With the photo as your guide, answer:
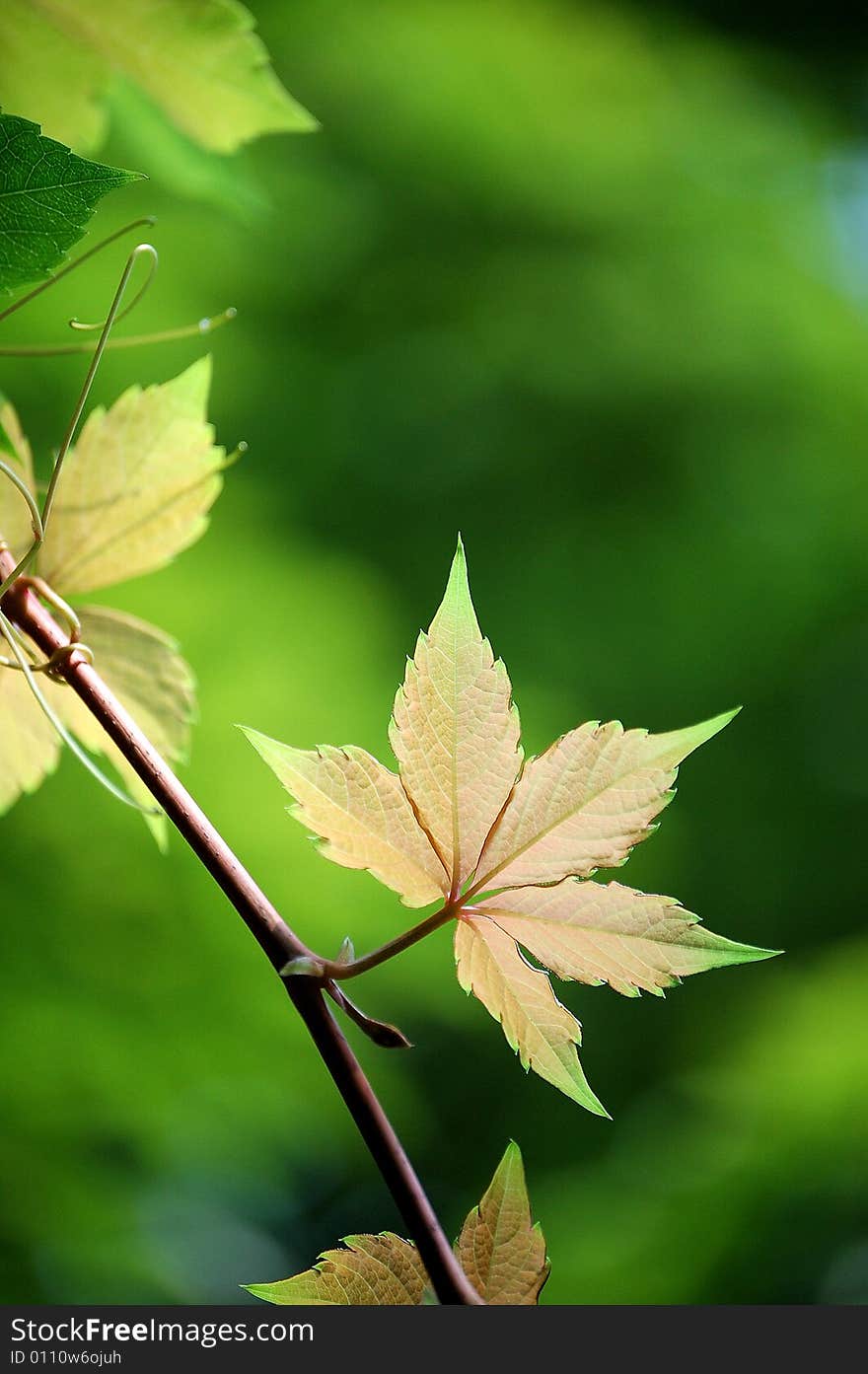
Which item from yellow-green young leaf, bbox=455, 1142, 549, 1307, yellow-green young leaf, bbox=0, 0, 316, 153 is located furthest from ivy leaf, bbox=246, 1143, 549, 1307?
yellow-green young leaf, bbox=0, 0, 316, 153

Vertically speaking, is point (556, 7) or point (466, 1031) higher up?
point (556, 7)

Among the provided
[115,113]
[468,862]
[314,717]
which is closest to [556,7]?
[314,717]

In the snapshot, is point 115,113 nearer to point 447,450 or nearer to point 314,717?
point 314,717

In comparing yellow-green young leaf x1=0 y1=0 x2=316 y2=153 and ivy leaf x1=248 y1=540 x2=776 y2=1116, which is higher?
yellow-green young leaf x1=0 y1=0 x2=316 y2=153

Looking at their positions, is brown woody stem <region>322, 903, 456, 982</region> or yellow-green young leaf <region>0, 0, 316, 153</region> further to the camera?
yellow-green young leaf <region>0, 0, 316, 153</region>

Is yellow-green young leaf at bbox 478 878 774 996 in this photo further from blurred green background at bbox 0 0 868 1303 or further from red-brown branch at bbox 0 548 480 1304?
blurred green background at bbox 0 0 868 1303
